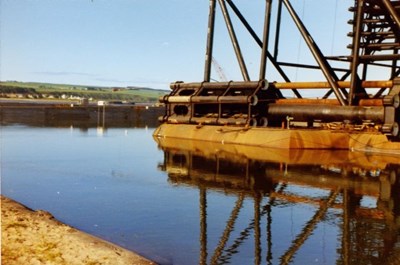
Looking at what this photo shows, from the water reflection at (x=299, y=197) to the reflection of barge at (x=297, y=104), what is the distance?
1.27 metres

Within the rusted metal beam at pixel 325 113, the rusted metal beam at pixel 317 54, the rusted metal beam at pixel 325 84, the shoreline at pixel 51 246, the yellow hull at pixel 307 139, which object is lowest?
the shoreline at pixel 51 246

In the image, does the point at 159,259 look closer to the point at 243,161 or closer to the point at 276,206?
the point at 276,206

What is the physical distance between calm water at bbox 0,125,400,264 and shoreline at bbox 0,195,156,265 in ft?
2.02

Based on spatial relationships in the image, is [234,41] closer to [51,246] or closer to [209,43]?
[209,43]

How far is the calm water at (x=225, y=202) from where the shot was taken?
342 inches

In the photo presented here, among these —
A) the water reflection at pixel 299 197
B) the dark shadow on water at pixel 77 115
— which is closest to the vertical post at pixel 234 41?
the water reflection at pixel 299 197

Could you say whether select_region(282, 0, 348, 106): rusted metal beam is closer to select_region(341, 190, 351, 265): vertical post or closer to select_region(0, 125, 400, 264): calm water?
select_region(0, 125, 400, 264): calm water

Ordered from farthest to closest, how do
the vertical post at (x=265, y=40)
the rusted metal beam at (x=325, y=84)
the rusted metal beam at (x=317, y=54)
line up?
the vertical post at (x=265, y=40), the rusted metal beam at (x=317, y=54), the rusted metal beam at (x=325, y=84)

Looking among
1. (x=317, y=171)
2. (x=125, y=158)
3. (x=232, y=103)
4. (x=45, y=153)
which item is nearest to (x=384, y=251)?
(x=317, y=171)

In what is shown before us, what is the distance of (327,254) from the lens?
8383 millimetres

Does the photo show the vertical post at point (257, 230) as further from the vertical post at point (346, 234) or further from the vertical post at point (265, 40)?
the vertical post at point (265, 40)

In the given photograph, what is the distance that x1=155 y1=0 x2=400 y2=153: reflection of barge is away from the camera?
2503 centimetres

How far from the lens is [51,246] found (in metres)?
7.96

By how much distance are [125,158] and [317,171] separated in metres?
9.20
